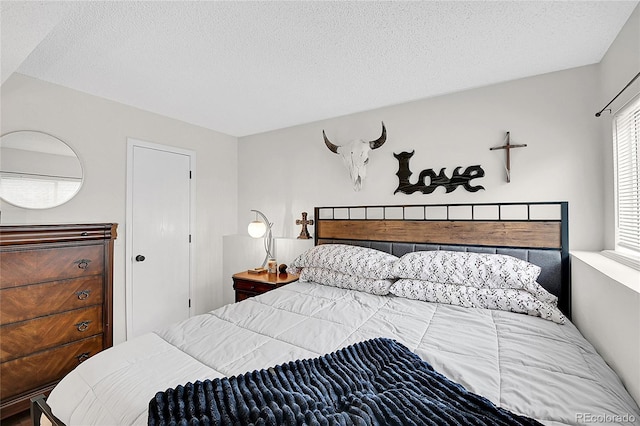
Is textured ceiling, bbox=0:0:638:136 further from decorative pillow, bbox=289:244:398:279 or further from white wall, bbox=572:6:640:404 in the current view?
decorative pillow, bbox=289:244:398:279

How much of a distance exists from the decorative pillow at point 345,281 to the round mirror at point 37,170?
2.20m

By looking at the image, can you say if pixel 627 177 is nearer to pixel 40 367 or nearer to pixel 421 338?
pixel 421 338

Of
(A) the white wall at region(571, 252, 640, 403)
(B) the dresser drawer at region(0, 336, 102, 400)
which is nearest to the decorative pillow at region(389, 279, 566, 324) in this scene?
(A) the white wall at region(571, 252, 640, 403)

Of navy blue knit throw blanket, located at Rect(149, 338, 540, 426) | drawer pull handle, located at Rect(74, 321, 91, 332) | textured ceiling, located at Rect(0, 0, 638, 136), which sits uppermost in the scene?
textured ceiling, located at Rect(0, 0, 638, 136)

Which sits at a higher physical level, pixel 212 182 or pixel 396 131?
pixel 396 131

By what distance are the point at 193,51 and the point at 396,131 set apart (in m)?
1.89

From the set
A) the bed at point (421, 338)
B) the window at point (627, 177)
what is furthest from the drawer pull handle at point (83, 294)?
the window at point (627, 177)

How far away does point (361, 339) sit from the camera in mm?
1450

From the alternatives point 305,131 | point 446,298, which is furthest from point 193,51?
point 446,298

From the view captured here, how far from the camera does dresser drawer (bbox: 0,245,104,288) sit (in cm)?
192

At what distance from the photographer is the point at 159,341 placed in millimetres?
1443

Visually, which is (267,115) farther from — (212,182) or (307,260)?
(307,260)

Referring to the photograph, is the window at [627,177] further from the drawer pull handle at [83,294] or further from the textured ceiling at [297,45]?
the drawer pull handle at [83,294]

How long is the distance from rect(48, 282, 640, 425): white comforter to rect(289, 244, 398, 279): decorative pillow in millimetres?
385
